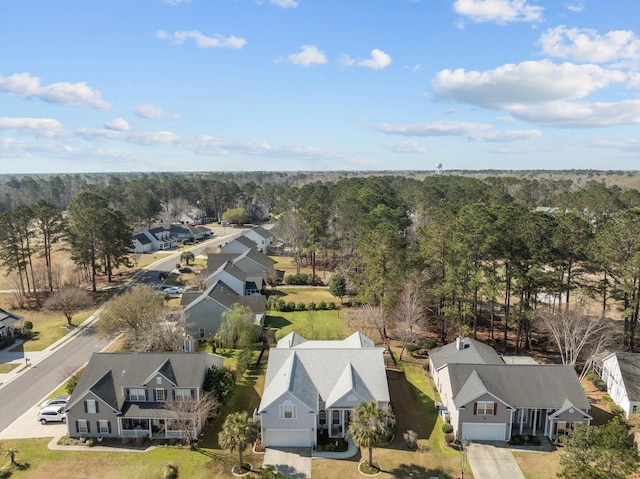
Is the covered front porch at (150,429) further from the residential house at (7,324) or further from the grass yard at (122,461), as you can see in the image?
the residential house at (7,324)

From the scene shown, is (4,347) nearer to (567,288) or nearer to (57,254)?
(57,254)

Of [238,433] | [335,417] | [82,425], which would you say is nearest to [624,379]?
[335,417]

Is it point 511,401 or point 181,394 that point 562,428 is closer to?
point 511,401

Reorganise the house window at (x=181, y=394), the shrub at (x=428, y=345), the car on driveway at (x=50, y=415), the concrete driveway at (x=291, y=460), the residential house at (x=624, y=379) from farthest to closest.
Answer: the shrub at (x=428, y=345) → the residential house at (x=624, y=379) → the car on driveway at (x=50, y=415) → the house window at (x=181, y=394) → the concrete driveway at (x=291, y=460)

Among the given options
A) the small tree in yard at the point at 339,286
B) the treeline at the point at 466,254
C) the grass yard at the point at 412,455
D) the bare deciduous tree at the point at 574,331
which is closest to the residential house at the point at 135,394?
the grass yard at the point at 412,455

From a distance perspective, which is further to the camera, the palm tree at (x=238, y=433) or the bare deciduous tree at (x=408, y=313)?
the bare deciduous tree at (x=408, y=313)

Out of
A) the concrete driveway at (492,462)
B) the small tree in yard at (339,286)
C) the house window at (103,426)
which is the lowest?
the concrete driveway at (492,462)

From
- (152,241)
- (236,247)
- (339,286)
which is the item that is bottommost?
(339,286)
